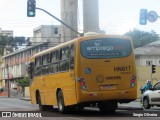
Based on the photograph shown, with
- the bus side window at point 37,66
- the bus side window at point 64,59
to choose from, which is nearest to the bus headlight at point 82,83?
the bus side window at point 64,59

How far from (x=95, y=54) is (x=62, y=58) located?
6.89ft

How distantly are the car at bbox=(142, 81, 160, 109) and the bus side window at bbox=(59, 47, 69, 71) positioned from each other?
6.12m

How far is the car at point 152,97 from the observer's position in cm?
2395

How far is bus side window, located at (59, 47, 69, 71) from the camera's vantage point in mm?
19938

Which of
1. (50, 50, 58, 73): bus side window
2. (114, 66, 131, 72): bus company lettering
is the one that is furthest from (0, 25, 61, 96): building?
(114, 66, 131, 72): bus company lettering

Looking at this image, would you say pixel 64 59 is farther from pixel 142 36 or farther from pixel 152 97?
pixel 142 36

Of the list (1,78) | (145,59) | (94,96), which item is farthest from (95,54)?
(1,78)

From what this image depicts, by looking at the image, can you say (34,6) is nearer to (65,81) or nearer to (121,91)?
(65,81)

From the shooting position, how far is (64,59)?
20.3 metres

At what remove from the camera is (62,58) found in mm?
20531

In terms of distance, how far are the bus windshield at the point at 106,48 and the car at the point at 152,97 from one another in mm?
5370

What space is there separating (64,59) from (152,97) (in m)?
6.55

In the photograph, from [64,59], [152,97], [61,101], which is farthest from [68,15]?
[64,59]

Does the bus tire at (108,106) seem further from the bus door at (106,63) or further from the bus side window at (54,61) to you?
the bus side window at (54,61)
